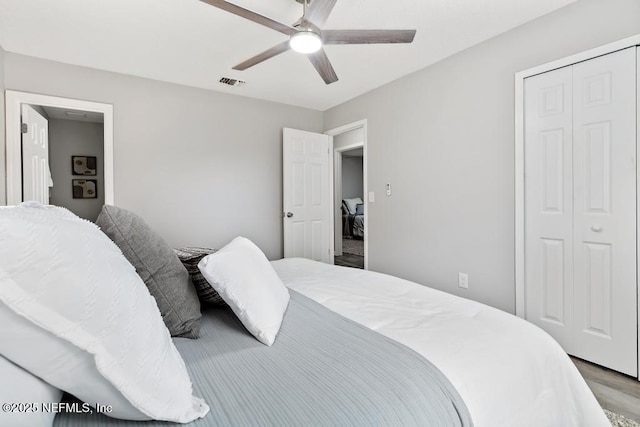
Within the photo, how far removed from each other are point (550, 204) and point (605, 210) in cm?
31

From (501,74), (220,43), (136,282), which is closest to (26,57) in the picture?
(220,43)

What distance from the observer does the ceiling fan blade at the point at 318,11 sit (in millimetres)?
1606

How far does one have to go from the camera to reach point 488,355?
972 mm

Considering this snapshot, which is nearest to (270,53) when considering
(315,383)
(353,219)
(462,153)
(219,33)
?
(219,33)

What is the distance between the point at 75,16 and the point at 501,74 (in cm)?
324

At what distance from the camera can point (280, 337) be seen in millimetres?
1060

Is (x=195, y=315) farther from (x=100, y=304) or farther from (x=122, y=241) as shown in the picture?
(x=100, y=304)

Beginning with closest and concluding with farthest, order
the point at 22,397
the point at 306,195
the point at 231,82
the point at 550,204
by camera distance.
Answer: the point at 22,397, the point at 550,204, the point at 231,82, the point at 306,195

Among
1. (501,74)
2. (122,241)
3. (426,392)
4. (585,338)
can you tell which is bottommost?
(585,338)

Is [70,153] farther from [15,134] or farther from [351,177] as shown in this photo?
[351,177]

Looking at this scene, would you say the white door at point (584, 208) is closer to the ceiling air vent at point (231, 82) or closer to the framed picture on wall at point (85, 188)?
the ceiling air vent at point (231, 82)

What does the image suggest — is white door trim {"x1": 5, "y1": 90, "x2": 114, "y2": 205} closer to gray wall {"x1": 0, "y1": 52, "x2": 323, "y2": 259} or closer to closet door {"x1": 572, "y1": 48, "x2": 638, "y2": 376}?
gray wall {"x1": 0, "y1": 52, "x2": 323, "y2": 259}

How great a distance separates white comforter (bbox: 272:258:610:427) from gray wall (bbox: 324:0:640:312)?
1.51 m

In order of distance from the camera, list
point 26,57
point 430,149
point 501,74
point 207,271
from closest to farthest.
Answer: point 207,271 → point 501,74 → point 26,57 → point 430,149
